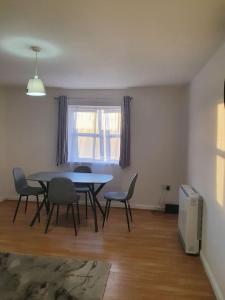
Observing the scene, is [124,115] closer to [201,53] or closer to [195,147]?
[195,147]

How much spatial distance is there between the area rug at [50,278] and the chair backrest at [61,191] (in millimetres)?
863

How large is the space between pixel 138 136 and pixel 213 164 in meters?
Result: 2.43

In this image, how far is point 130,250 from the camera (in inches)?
127

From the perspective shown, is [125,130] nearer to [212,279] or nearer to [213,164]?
[213,164]

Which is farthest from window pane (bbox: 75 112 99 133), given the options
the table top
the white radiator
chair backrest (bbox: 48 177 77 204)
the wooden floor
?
the white radiator

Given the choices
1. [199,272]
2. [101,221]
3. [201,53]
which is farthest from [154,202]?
[201,53]

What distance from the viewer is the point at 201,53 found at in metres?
2.72

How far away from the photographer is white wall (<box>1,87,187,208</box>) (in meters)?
4.86

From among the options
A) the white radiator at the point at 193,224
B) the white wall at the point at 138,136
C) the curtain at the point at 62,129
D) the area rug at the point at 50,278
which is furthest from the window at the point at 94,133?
the area rug at the point at 50,278

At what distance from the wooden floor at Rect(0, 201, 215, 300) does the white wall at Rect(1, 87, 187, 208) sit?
2.25ft

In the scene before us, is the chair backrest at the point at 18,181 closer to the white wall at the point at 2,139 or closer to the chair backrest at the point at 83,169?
the chair backrest at the point at 83,169

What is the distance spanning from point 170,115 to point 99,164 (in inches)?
62.5

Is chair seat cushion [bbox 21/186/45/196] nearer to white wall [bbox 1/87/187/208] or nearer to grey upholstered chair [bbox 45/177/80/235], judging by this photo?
grey upholstered chair [bbox 45/177/80/235]

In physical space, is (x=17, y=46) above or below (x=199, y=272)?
above
